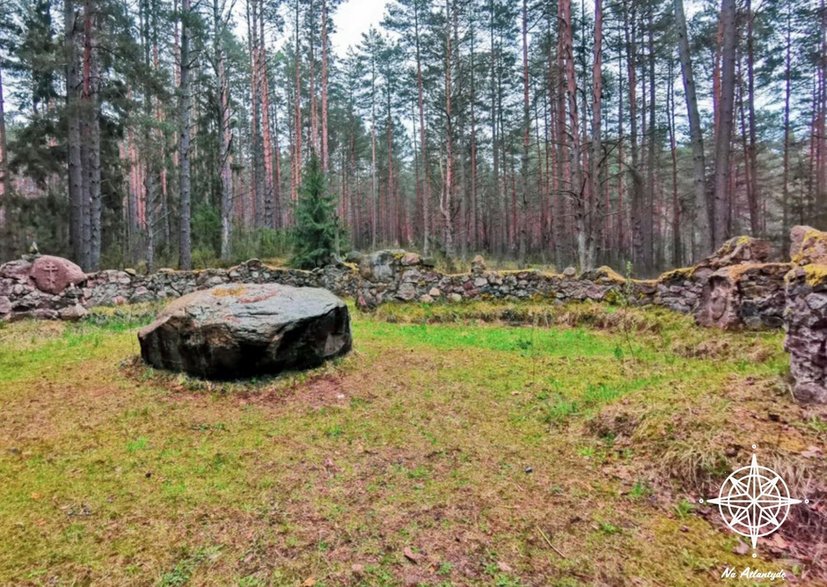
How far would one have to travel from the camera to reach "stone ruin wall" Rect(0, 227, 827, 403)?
3.24 m

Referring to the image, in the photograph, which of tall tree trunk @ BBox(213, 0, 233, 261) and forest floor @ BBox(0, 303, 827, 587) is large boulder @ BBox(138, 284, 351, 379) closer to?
forest floor @ BBox(0, 303, 827, 587)

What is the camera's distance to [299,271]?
11.6m

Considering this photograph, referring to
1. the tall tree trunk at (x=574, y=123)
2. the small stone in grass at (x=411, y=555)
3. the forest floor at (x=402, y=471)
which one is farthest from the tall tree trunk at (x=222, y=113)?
the small stone in grass at (x=411, y=555)

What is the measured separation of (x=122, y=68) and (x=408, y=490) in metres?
13.7

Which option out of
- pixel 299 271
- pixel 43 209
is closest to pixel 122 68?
pixel 43 209

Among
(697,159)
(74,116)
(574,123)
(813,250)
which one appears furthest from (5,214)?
(697,159)

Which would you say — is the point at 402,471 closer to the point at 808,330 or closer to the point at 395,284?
the point at 808,330

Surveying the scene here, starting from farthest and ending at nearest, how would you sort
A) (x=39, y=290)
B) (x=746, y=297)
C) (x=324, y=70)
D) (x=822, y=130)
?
(x=324, y=70) → (x=822, y=130) → (x=39, y=290) → (x=746, y=297)

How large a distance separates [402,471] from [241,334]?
236 cm

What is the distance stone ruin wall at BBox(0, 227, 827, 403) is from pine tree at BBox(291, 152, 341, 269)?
24.5 inches

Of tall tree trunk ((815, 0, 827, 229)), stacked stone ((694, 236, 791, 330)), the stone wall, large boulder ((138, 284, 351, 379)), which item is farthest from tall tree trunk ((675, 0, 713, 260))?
large boulder ((138, 284, 351, 379))

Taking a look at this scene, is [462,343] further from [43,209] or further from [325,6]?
[325,6]

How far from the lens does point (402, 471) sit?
278 centimetres

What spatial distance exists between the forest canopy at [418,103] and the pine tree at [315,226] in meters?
0.69
